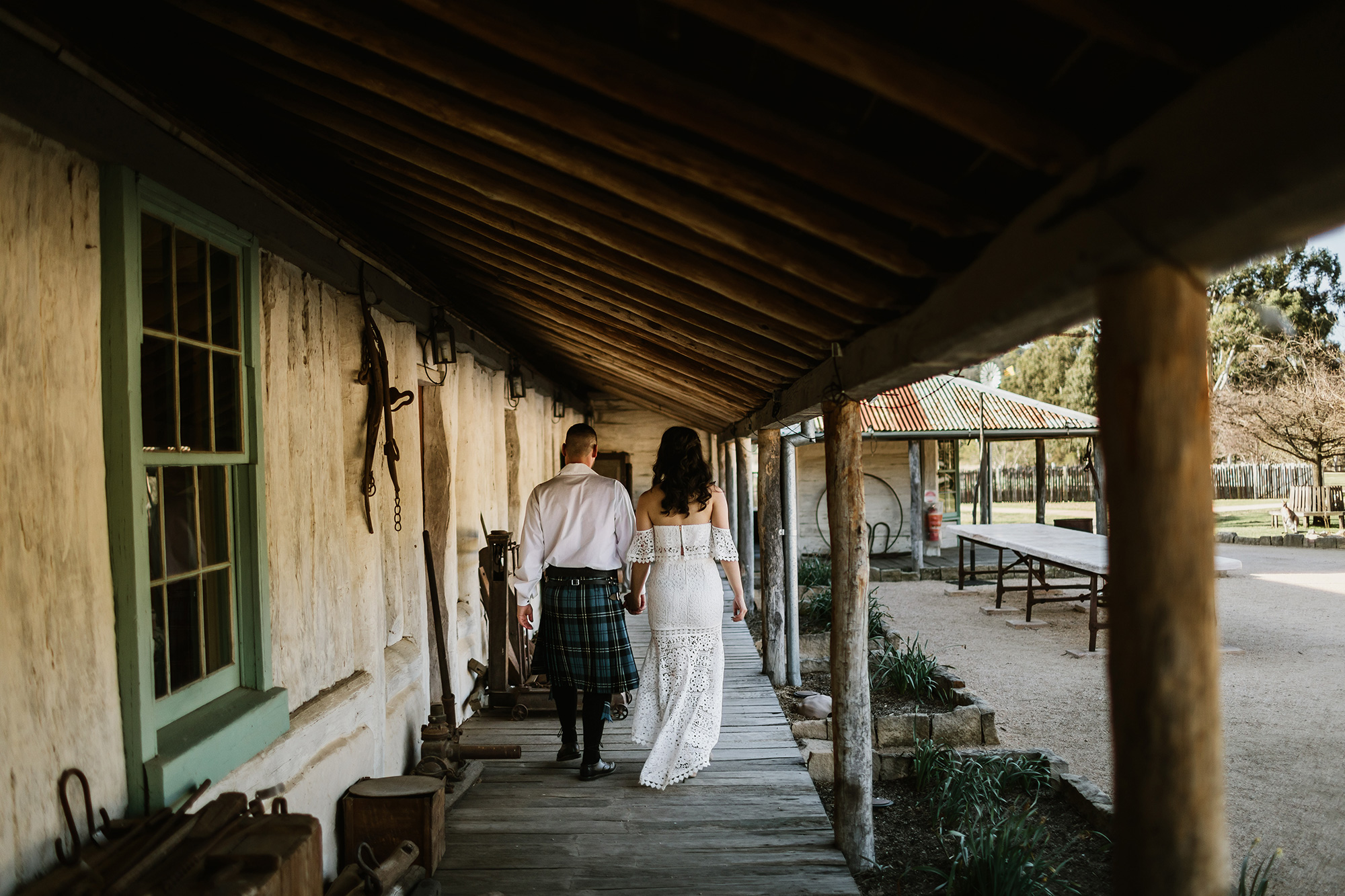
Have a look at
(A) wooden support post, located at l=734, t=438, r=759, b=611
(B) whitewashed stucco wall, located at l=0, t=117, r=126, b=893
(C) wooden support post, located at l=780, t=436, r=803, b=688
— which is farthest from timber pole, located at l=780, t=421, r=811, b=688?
(B) whitewashed stucco wall, located at l=0, t=117, r=126, b=893

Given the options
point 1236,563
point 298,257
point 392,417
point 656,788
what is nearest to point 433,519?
point 392,417

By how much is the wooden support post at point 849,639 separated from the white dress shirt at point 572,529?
1112 mm

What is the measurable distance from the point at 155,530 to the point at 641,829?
244cm

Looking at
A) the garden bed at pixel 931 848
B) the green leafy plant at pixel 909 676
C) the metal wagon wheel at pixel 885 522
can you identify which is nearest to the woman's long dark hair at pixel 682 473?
the garden bed at pixel 931 848

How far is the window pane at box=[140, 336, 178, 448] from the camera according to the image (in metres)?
2.35

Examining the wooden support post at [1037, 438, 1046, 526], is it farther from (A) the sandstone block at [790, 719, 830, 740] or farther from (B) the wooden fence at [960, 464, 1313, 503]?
(A) the sandstone block at [790, 719, 830, 740]

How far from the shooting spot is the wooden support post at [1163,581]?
1.19 metres

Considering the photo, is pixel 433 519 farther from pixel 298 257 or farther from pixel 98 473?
pixel 98 473

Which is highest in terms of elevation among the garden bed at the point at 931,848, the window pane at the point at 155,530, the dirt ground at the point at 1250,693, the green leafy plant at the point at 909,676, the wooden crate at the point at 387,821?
the window pane at the point at 155,530

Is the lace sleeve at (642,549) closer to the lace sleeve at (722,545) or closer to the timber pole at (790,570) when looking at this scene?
the lace sleeve at (722,545)

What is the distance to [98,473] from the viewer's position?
2000mm

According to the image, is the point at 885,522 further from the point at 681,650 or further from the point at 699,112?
the point at 699,112

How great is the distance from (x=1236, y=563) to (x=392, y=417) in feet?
28.8

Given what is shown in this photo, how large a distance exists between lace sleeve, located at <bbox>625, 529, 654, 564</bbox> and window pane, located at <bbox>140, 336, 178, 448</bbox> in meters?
2.37
